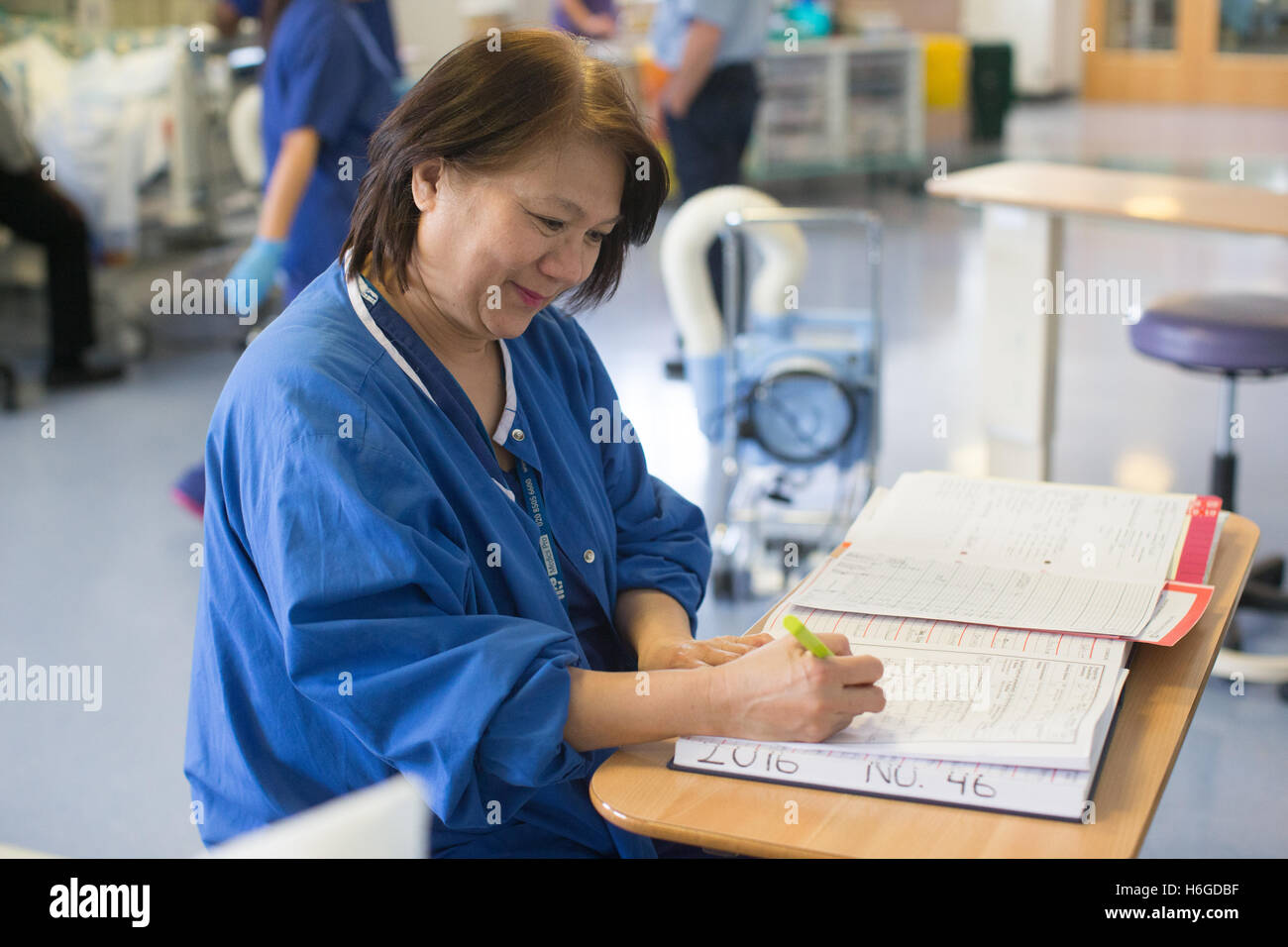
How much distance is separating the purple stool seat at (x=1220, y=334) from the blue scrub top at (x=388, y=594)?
159 centimetres

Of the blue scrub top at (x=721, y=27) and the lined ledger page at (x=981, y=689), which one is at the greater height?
the blue scrub top at (x=721, y=27)

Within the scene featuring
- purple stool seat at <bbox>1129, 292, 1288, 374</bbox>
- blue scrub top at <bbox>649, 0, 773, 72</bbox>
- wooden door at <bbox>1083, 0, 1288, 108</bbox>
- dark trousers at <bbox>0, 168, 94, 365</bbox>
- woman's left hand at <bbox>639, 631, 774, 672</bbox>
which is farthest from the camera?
wooden door at <bbox>1083, 0, 1288, 108</bbox>

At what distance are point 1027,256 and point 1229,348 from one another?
0.71 metres

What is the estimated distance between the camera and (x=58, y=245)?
4262 mm

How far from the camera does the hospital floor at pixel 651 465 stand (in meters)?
2.15

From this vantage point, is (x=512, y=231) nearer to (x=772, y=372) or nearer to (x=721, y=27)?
(x=772, y=372)

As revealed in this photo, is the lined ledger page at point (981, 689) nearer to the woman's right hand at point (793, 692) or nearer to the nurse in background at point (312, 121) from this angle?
the woman's right hand at point (793, 692)

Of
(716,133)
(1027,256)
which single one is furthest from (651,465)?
(716,133)

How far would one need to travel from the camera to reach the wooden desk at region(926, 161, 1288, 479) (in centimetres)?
276

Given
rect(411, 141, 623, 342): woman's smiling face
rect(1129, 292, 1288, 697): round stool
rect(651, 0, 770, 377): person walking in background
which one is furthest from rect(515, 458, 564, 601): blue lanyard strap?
rect(651, 0, 770, 377): person walking in background

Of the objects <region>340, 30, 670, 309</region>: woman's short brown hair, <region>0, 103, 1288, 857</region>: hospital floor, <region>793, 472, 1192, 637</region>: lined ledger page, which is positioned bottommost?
<region>0, 103, 1288, 857</region>: hospital floor

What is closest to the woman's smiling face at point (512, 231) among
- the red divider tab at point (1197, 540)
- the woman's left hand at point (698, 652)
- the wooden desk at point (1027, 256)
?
the woman's left hand at point (698, 652)

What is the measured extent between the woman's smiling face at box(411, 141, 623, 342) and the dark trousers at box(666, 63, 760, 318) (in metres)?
2.95

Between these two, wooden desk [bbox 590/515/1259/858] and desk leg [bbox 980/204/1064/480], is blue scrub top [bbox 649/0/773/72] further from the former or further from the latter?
wooden desk [bbox 590/515/1259/858]
